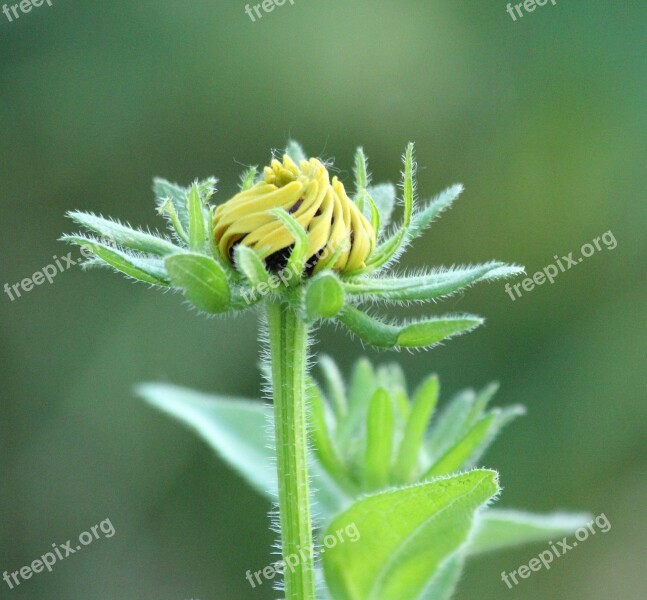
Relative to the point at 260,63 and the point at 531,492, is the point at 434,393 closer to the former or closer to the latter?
the point at 531,492

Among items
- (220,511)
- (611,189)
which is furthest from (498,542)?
(611,189)

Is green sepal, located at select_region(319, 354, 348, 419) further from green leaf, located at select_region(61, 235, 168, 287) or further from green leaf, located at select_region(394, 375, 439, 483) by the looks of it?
green leaf, located at select_region(61, 235, 168, 287)

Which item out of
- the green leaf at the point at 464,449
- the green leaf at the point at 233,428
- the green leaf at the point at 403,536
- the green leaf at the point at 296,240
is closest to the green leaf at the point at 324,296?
the green leaf at the point at 296,240

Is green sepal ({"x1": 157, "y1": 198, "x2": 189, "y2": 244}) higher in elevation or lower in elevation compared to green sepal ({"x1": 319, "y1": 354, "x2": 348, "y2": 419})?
higher

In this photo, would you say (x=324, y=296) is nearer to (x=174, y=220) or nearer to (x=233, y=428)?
(x=174, y=220)

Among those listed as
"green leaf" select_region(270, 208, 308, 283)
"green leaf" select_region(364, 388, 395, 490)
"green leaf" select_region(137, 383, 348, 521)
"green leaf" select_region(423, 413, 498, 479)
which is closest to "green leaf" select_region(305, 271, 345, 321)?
"green leaf" select_region(270, 208, 308, 283)

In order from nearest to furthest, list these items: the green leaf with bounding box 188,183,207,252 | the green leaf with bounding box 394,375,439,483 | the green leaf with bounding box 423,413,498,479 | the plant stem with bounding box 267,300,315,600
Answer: the plant stem with bounding box 267,300,315,600 < the green leaf with bounding box 188,183,207,252 < the green leaf with bounding box 423,413,498,479 < the green leaf with bounding box 394,375,439,483
